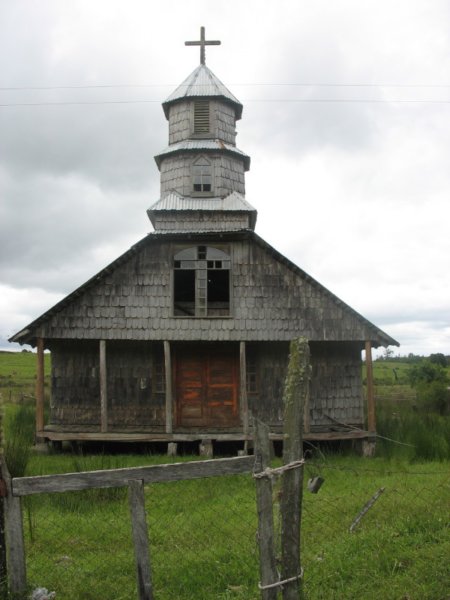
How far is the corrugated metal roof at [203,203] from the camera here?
19469 mm

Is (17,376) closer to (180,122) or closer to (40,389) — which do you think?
(180,122)

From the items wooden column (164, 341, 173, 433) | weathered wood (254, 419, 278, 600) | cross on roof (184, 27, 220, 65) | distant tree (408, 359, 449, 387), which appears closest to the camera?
weathered wood (254, 419, 278, 600)

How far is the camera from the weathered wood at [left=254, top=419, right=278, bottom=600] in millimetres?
5074

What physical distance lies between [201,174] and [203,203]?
4.95 feet

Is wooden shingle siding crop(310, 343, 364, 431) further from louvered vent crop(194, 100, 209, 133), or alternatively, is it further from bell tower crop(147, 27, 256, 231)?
louvered vent crop(194, 100, 209, 133)

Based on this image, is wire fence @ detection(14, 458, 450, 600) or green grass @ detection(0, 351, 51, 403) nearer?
wire fence @ detection(14, 458, 450, 600)

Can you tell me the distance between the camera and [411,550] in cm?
678

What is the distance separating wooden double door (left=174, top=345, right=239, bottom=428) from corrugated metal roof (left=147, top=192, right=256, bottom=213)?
447cm

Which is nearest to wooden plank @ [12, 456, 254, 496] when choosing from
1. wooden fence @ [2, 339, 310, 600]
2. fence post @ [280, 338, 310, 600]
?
wooden fence @ [2, 339, 310, 600]

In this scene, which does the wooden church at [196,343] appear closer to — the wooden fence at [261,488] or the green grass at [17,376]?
the wooden fence at [261,488]

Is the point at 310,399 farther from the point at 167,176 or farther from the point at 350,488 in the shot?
the point at 167,176

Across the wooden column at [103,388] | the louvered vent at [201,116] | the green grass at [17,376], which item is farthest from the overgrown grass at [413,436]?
the green grass at [17,376]

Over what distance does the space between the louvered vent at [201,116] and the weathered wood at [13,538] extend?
17.7 metres

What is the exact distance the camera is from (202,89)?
21.8 metres
